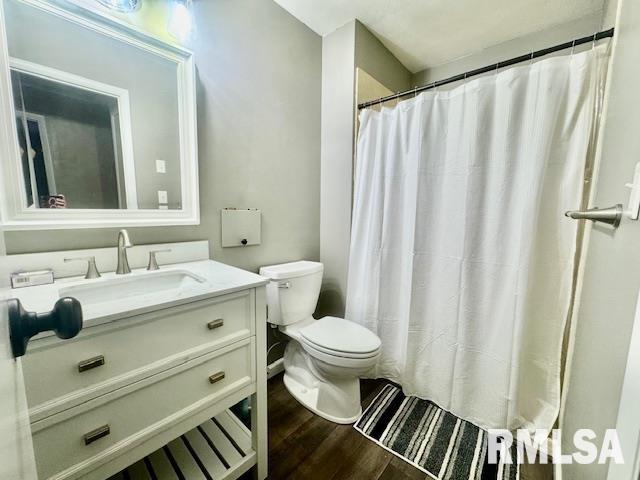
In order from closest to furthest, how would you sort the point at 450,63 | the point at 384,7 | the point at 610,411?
the point at 610,411 → the point at 384,7 → the point at 450,63

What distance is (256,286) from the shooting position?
36.9 inches

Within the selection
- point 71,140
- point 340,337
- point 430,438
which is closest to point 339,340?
point 340,337

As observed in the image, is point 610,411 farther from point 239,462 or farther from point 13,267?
point 13,267

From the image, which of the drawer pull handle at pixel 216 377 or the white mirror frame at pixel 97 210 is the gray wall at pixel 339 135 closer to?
the white mirror frame at pixel 97 210

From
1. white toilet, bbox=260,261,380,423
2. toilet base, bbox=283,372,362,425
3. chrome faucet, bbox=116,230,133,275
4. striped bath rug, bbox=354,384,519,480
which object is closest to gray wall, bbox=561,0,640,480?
striped bath rug, bbox=354,384,519,480

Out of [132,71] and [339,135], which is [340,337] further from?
[132,71]

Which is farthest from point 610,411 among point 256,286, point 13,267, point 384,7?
point 384,7

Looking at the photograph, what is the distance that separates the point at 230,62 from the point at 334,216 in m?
1.07

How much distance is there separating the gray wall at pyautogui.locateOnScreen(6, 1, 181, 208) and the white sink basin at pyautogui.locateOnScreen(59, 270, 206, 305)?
33cm

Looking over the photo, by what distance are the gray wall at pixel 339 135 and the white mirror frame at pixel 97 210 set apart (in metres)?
0.89

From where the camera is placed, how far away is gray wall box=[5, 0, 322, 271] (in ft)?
4.03

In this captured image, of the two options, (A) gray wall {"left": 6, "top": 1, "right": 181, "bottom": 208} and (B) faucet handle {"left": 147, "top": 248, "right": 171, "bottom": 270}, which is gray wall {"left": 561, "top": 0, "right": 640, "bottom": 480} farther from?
(A) gray wall {"left": 6, "top": 1, "right": 181, "bottom": 208}

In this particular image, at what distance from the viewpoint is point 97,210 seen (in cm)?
99

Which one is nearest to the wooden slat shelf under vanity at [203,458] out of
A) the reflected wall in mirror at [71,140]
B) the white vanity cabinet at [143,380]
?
the white vanity cabinet at [143,380]
